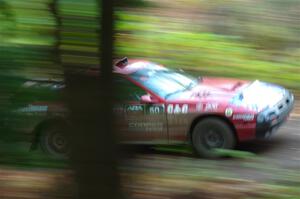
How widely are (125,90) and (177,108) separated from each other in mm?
4139

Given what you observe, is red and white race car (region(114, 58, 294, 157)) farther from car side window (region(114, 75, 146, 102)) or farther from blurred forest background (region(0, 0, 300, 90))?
car side window (region(114, 75, 146, 102))

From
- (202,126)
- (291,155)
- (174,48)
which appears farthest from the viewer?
(174,48)

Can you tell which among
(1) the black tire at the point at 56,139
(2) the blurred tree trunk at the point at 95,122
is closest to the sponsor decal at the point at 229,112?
(1) the black tire at the point at 56,139

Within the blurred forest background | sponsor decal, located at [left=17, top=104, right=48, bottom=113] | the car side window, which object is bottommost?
sponsor decal, located at [left=17, top=104, right=48, bottom=113]

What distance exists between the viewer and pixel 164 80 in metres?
5.83

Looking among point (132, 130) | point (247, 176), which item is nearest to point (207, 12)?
point (247, 176)

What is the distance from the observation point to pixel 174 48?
10688 mm

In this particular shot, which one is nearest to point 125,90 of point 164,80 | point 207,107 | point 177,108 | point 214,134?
point 164,80

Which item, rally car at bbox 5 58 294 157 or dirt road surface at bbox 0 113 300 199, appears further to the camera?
rally car at bbox 5 58 294 157

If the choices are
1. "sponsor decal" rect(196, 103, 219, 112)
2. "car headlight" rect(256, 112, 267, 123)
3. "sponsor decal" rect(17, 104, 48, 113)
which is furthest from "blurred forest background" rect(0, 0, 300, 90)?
"car headlight" rect(256, 112, 267, 123)

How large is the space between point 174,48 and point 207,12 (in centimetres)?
212

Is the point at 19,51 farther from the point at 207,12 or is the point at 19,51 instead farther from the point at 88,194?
the point at 207,12

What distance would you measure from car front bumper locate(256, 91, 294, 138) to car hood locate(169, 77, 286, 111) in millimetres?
80

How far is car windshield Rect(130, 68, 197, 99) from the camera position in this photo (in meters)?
3.50
